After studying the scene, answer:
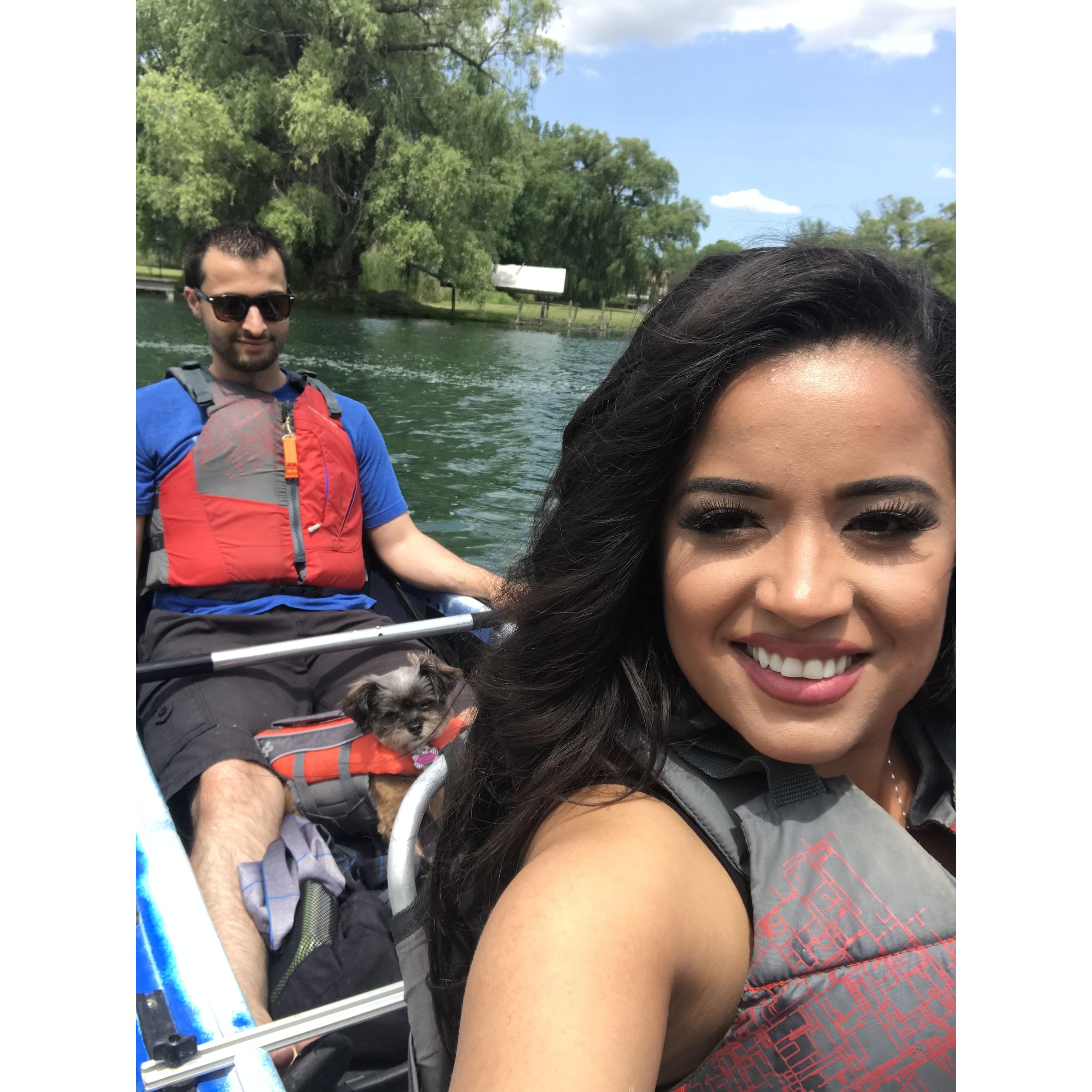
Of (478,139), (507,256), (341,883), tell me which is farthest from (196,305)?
(507,256)

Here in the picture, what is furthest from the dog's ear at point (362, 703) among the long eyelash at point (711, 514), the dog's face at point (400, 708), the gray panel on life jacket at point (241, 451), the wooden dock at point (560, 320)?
the wooden dock at point (560, 320)

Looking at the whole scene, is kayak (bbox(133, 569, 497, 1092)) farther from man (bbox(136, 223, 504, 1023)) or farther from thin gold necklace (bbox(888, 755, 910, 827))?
man (bbox(136, 223, 504, 1023))

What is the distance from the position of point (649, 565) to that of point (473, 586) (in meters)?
2.57

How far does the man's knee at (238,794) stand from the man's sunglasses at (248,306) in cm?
172

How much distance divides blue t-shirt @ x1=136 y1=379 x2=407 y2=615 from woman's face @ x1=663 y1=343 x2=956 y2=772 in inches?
100

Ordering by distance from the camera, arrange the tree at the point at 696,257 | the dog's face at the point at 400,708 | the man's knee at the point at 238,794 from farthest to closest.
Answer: the dog's face at the point at 400,708
the man's knee at the point at 238,794
the tree at the point at 696,257

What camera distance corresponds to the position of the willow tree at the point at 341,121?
58.9 ft

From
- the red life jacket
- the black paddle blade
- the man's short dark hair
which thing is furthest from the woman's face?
the man's short dark hair

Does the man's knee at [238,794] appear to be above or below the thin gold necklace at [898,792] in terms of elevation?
below

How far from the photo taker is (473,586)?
347cm

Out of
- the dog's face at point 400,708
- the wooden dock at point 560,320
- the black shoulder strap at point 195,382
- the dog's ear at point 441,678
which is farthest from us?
the wooden dock at point 560,320

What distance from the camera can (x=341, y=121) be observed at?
1788cm

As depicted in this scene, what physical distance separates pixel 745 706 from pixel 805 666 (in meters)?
0.07

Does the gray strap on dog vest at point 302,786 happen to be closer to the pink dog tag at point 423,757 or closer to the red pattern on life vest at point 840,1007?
the pink dog tag at point 423,757
